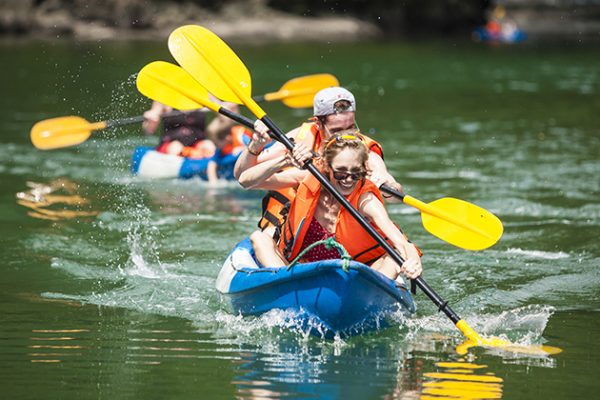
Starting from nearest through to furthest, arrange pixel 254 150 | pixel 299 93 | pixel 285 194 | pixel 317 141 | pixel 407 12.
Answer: pixel 254 150 < pixel 317 141 < pixel 285 194 < pixel 299 93 < pixel 407 12

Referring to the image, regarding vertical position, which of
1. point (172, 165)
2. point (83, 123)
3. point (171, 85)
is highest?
point (83, 123)

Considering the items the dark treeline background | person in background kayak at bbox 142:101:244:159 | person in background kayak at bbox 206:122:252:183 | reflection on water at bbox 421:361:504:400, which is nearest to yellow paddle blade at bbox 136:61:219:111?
reflection on water at bbox 421:361:504:400

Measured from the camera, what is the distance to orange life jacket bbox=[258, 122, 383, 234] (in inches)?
244

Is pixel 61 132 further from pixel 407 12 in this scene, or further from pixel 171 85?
pixel 407 12

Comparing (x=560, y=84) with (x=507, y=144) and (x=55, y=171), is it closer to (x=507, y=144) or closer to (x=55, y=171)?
(x=507, y=144)

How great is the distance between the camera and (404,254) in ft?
18.5

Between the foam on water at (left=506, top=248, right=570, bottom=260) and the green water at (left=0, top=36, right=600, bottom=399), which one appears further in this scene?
the foam on water at (left=506, top=248, right=570, bottom=260)

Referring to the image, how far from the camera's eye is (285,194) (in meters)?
6.73

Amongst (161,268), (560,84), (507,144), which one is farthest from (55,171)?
(560,84)

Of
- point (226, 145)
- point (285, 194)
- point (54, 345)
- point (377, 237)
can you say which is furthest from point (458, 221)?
point (226, 145)

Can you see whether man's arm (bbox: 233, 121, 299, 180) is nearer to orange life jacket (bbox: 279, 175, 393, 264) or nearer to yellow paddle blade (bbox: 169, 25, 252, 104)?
orange life jacket (bbox: 279, 175, 393, 264)

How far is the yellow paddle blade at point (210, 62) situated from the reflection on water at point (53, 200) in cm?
265

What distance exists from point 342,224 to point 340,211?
76 millimetres

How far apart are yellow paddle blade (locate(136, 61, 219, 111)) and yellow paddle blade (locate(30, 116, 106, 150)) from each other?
348 centimetres
